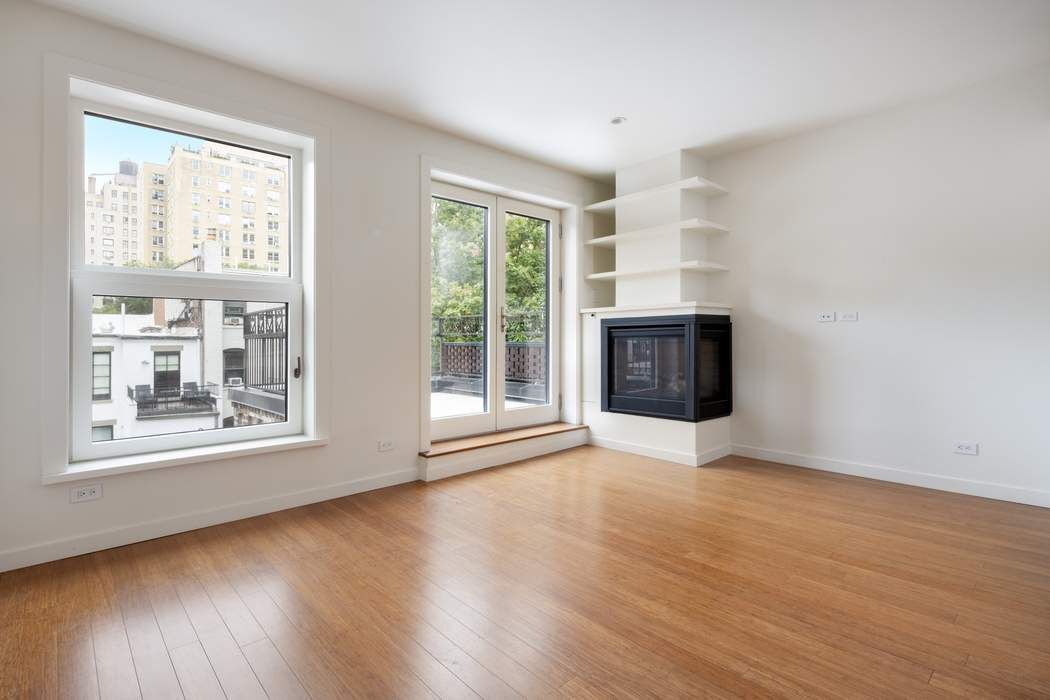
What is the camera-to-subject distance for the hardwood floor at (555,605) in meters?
1.62

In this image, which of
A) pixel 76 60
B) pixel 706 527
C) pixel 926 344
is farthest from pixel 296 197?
pixel 926 344

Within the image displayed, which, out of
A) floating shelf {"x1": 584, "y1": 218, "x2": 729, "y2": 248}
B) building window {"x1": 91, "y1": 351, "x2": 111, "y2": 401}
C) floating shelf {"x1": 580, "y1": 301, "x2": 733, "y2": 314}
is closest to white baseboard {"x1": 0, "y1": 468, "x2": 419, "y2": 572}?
building window {"x1": 91, "y1": 351, "x2": 111, "y2": 401}

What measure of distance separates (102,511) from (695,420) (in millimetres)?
3845

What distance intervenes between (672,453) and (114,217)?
412 cm

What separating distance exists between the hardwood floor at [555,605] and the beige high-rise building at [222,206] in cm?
161

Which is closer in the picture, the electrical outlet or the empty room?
the empty room

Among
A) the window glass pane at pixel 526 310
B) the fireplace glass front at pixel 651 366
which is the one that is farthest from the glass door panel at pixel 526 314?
the fireplace glass front at pixel 651 366

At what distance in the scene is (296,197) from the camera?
11.3ft

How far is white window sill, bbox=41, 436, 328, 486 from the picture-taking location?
2523 millimetres

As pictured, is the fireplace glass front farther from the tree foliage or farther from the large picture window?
the large picture window

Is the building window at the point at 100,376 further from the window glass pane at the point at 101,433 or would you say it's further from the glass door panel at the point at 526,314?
the glass door panel at the point at 526,314

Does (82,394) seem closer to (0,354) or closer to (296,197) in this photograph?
(0,354)

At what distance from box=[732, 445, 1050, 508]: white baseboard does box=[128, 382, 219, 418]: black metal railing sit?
161 inches

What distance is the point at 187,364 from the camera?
3.04m
